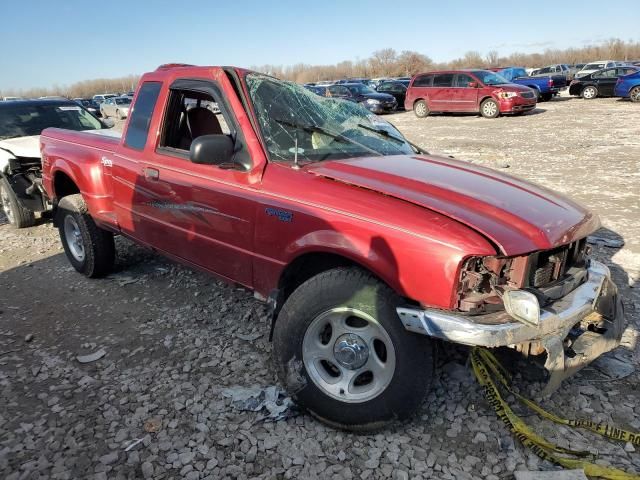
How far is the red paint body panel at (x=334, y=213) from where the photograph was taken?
7.47 ft

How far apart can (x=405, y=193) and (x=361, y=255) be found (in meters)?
0.43

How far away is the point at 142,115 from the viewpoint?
12.7ft

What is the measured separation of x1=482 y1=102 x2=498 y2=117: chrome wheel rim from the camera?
18.9 meters

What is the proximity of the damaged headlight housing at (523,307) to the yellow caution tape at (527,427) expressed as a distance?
65cm

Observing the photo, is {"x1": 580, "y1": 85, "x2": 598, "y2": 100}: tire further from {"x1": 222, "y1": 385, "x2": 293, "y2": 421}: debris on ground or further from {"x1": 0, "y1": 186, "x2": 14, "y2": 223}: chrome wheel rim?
{"x1": 222, "y1": 385, "x2": 293, "y2": 421}: debris on ground

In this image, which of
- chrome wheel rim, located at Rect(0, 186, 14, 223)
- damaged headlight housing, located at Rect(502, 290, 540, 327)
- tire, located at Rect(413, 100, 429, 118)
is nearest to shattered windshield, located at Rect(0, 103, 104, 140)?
chrome wheel rim, located at Rect(0, 186, 14, 223)

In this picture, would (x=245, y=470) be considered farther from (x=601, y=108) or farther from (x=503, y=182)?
(x=601, y=108)

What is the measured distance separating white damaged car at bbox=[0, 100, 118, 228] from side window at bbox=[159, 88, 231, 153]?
284 cm

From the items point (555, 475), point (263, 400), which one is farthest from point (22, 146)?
point (555, 475)

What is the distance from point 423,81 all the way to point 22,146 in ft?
57.3

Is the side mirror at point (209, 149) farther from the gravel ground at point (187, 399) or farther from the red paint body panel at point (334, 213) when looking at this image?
the gravel ground at point (187, 399)

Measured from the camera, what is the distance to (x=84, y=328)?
391 cm

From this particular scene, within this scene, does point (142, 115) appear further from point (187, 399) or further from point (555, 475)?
point (555, 475)

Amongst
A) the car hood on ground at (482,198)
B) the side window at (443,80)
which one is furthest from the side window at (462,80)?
the car hood on ground at (482,198)
